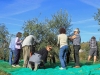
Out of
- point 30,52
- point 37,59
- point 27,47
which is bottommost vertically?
point 37,59

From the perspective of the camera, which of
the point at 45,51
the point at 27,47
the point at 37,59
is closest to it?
the point at 37,59

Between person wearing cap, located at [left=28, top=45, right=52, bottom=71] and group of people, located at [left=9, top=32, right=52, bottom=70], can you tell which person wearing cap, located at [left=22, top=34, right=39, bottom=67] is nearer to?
group of people, located at [left=9, top=32, right=52, bottom=70]

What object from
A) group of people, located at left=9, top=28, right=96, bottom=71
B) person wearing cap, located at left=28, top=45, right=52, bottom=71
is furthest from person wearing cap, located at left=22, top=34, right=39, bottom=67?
person wearing cap, located at left=28, top=45, right=52, bottom=71

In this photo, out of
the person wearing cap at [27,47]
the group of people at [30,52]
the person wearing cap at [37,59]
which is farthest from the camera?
the person wearing cap at [27,47]

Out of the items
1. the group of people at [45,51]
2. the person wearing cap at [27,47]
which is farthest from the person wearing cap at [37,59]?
the person wearing cap at [27,47]

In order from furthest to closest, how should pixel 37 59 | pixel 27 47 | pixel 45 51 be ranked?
pixel 27 47
pixel 45 51
pixel 37 59

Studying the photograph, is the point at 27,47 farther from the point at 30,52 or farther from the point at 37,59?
the point at 37,59

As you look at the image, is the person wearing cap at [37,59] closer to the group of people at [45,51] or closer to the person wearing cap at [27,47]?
the group of people at [45,51]

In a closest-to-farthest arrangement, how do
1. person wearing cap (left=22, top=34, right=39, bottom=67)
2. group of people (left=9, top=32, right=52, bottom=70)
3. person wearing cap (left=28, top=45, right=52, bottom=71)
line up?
person wearing cap (left=28, top=45, right=52, bottom=71), group of people (left=9, top=32, right=52, bottom=70), person wearing cap (left=22, top=34, right=39, bottom=67)

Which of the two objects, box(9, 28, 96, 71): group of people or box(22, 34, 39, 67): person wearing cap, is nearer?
box(9, 28, 96, 71): group of people

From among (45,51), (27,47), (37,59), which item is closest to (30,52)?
(27,47)

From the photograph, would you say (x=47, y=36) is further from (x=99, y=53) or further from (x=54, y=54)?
(x=99, y=53)

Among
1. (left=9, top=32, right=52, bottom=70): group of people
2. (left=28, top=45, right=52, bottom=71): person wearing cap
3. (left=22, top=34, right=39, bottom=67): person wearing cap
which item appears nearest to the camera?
(left=28, top=45, right=52, bottom=71): person wearing cap

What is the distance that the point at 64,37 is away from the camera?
1076cm
